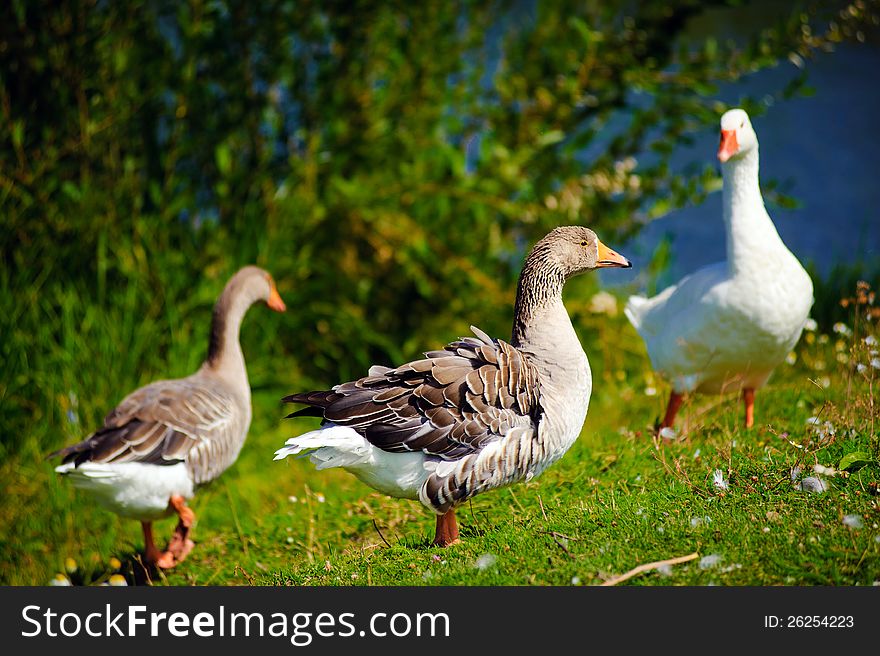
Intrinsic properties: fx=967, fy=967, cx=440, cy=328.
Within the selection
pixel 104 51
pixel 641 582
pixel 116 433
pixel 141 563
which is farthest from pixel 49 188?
pixel 641 582

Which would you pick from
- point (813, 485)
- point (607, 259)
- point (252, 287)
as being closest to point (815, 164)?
point (252, 287)

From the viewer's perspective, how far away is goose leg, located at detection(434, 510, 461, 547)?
14.8ft

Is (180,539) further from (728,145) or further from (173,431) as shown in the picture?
(728,145)

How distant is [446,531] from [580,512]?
627 millimetres

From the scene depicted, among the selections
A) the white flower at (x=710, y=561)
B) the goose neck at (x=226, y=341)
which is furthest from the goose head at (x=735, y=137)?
the goose neck at (x=226, y=341)

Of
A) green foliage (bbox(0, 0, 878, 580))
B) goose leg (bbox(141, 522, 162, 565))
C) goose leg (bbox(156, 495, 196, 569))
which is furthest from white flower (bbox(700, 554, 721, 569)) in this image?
green foliage (bbox(0, 0, 878, 580))

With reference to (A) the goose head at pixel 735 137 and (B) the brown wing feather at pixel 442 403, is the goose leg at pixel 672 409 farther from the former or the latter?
(B) the brown wing feather at pixel 442 403

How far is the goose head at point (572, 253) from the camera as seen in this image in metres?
4.81

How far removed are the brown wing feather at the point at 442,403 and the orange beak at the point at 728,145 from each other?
180 cm

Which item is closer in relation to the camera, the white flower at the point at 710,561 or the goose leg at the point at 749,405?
the white flower at the point at 710,561

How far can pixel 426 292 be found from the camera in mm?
7770

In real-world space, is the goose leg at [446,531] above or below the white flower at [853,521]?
below

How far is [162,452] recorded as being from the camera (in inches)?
224

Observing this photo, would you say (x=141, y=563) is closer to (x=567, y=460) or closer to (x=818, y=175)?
(x=567, y=460)
